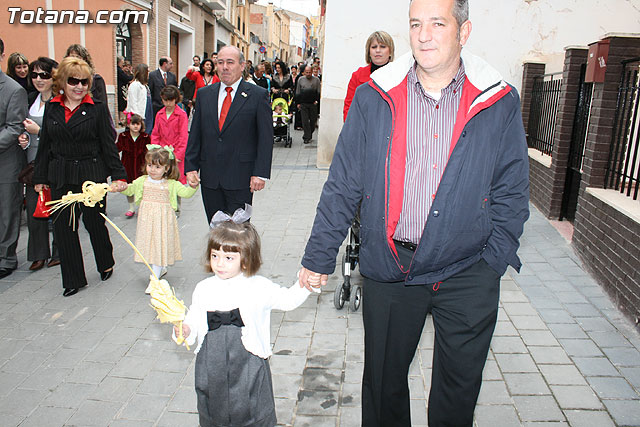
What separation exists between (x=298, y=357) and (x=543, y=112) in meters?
7.52

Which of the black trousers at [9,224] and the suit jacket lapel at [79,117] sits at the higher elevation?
the suit jacket lapel at [79,117]

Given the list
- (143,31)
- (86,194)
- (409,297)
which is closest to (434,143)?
(409,297)

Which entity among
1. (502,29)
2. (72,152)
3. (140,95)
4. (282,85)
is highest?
(502,29)

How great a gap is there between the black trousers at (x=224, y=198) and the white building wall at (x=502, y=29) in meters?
7.27

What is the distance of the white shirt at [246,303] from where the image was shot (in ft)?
9.44

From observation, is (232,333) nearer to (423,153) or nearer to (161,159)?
(423,153)

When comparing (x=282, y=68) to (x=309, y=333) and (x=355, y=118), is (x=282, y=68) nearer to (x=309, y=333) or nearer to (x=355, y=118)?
(x=309, y=333)

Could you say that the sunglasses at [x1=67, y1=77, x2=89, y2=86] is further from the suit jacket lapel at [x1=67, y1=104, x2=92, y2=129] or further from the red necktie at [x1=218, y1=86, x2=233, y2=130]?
the red necktie at [x1=218, y1=86, x2=233, y2=130]

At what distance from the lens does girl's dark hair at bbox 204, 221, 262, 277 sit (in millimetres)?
2891

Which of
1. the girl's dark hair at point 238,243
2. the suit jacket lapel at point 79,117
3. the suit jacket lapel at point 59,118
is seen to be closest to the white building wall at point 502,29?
the suit jacket lapel at point 79,117

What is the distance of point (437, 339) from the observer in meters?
2.84

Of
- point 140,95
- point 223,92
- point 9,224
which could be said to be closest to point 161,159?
point 223,92

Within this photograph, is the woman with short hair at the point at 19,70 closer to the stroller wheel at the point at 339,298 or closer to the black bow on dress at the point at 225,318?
the stroller wheel at the point at 339,298

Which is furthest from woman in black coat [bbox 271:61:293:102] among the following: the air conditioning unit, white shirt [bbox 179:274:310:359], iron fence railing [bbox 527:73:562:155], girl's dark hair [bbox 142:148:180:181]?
white shirt [bbox 179:274:310:359]
